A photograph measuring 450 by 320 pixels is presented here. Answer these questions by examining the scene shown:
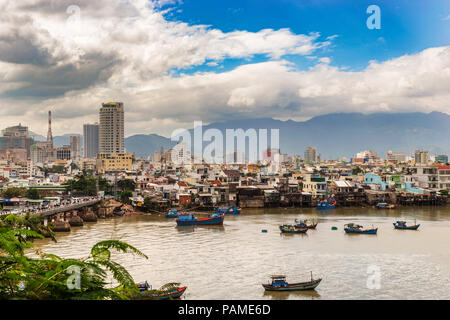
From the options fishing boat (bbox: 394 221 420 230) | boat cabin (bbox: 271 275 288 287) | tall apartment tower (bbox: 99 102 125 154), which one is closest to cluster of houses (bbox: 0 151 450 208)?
fishing boat (bbox: 394 221 420 230)

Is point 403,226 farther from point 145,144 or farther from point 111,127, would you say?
point 145,144

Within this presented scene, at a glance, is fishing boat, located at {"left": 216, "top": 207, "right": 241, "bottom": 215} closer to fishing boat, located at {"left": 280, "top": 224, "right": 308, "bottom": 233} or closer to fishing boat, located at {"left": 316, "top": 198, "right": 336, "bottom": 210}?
fishing boat, located at {"left": 316, "top": 198, "right": 336, "bottom": 210}

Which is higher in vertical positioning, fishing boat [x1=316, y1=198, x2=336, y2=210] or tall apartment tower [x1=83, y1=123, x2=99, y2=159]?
tall apartment tower [x1=83, y1=123, x2=99, y2=159]

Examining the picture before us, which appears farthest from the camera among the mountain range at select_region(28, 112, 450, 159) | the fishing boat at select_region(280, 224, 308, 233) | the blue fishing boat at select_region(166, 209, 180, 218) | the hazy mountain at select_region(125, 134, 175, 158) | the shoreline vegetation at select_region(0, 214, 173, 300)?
the hazy mountain at select_region(125, 134, 175, 158)

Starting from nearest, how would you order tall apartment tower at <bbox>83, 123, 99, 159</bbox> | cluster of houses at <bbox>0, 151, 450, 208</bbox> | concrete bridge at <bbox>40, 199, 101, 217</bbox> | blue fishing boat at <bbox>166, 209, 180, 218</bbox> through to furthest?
concrete bridge at <bbox>40, 199, 101, 217</bbox>
blue fishing boat at <bbox>166, 209, 180, 218</bbox>
cluster of houses at <bbox>0, 151, 450, 208</bbox>
tall apartment tower at <bbox>83, 123, 99, 159</bbox>

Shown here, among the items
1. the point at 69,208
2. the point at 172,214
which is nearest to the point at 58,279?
the point at 69,208
